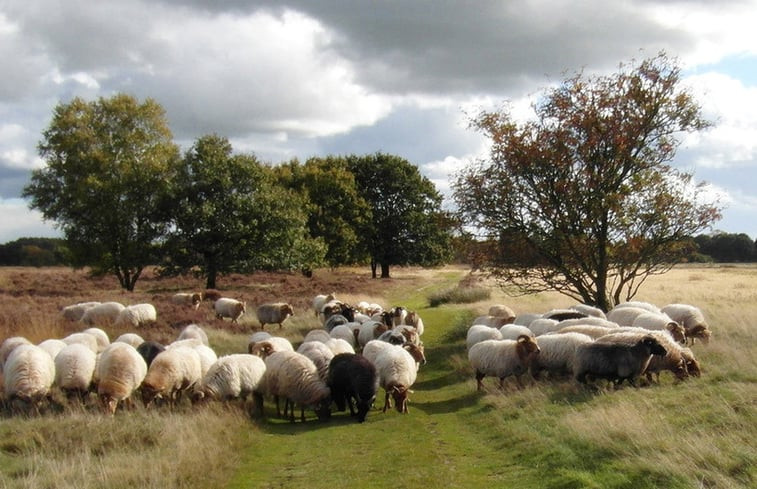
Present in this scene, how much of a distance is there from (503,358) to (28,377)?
10.4 metres

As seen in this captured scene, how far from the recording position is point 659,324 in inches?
701

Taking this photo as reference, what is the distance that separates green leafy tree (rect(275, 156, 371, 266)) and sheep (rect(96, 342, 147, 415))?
44.2m

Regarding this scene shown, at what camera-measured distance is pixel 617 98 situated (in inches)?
883

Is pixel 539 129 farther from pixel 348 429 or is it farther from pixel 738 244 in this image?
pixel 738 244

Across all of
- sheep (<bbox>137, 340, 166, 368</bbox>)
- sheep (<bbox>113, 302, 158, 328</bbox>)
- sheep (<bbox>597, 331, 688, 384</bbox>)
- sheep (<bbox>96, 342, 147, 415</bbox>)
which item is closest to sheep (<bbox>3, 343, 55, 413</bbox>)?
sheep (<bbox>96, 342, 147, 415</bbox>)

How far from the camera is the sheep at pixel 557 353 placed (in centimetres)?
1496

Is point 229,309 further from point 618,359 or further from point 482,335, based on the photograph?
point 618,359

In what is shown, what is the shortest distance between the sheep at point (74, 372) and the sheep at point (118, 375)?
302mm

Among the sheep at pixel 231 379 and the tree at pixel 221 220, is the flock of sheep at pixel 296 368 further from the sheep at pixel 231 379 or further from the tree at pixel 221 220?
the tree at pixel 221 220

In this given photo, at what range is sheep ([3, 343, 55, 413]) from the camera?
43.3ft

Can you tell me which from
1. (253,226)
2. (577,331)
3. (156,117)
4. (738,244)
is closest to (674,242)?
(577,331)

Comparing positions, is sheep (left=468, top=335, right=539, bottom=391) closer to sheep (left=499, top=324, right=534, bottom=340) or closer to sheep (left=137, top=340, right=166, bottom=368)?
sheep (left=499, top=324, right=534, bottom=340)

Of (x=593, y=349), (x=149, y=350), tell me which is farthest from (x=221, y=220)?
(x=593, y=349)

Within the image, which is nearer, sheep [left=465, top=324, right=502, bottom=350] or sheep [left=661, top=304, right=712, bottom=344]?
sheep [left=465, top=324, right=502, bottom=350]
